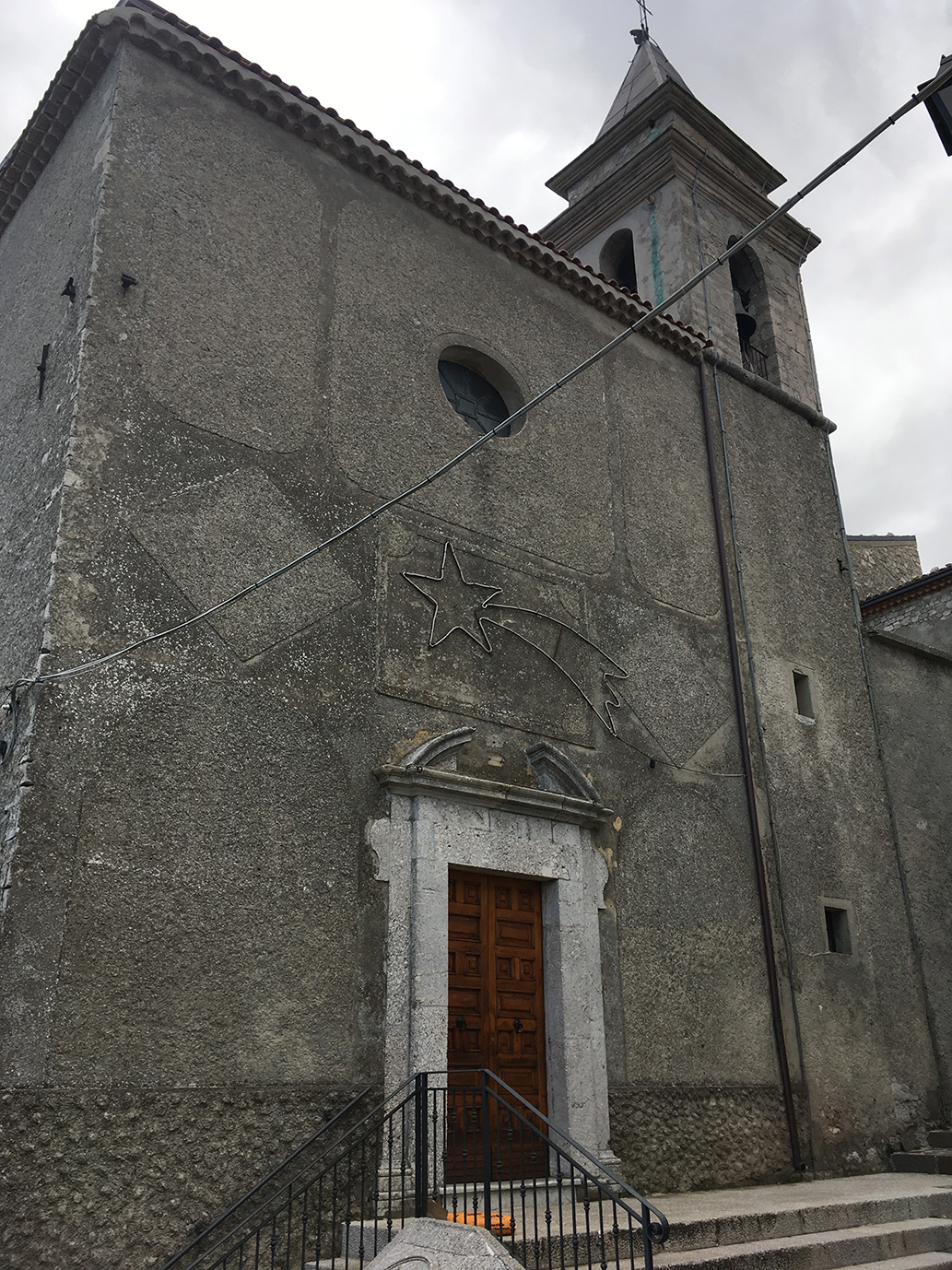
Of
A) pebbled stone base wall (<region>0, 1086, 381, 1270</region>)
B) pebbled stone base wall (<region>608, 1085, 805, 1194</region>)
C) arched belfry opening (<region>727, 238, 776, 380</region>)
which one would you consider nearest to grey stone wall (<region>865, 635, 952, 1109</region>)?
pebbled stone base wall (<region>608, 1085, 805, 1194</region>)

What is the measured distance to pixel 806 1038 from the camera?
9.49m

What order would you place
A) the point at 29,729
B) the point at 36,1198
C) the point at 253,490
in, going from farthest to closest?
the point at 253,490 < the point at 29,729 < the point at 36,1198

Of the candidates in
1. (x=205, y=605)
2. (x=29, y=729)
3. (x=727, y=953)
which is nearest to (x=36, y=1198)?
(x=29, y=729)

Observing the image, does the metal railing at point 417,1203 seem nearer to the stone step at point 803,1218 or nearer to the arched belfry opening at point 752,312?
the stone step at point 803,1218

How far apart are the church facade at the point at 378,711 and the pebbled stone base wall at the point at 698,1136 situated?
0.03m

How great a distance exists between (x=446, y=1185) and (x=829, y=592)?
821 centimetres

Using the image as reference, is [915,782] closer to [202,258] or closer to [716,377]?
[716,377]

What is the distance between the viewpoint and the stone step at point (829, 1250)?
5938 mm

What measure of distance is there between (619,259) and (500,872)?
35.6ft

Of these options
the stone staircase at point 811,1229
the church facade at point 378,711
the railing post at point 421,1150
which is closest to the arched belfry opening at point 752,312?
the church facade at point 378,711

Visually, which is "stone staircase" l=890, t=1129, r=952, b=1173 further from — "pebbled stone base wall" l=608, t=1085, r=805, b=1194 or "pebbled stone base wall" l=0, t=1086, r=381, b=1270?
"pebbled stone base wall" l=0, t=1086, r=381, b=1270

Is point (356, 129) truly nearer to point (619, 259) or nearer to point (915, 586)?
point (619, 259)

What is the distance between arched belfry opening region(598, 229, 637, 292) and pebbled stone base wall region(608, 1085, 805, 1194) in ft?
36.8

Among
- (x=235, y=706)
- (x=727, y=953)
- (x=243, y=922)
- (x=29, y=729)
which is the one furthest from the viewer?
(x=727, y=953)
